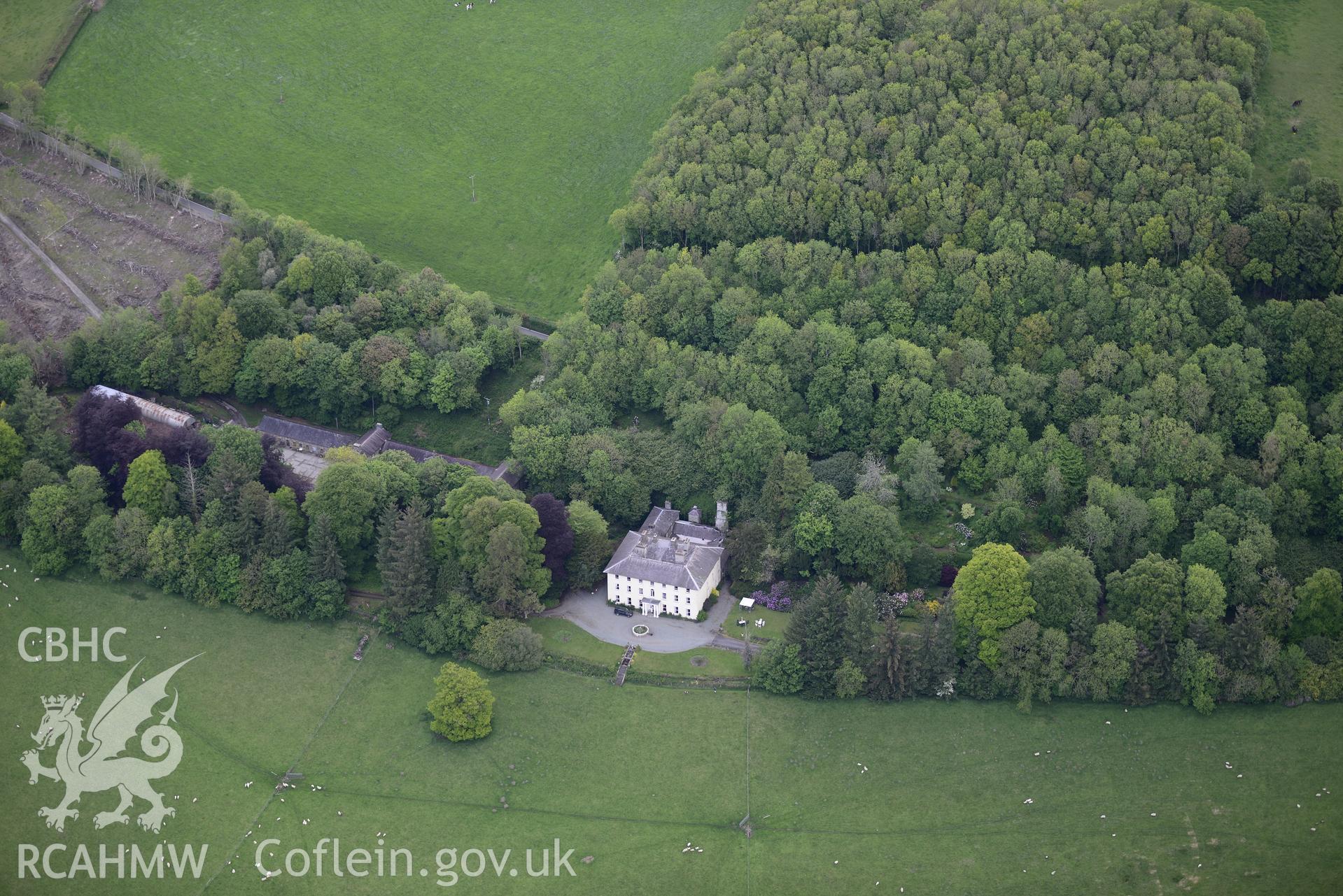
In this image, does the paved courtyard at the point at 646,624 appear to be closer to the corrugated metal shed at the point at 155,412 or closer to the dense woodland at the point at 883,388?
the dense woodland at the point at 883,388

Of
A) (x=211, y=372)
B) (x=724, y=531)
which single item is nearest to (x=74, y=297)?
(x=211, y=372)

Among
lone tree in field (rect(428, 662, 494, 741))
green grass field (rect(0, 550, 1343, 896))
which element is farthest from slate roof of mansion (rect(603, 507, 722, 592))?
lone tree in field (rect(428, 662, 494, 741))

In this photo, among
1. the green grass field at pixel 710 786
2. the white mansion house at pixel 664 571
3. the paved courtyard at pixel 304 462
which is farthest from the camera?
the paved courtyard at pixel 304 462

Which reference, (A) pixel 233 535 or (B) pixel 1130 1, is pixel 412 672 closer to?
(A) pixel 233 535

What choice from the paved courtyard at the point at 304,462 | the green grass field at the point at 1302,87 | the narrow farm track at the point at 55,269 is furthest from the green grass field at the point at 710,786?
the green grass field at the point at 1302,87

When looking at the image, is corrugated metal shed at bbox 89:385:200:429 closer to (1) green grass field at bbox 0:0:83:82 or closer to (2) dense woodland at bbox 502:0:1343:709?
(2) dense woodland at bbox 502:0:1343:709

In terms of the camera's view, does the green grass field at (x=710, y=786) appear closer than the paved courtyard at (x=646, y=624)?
Yes
